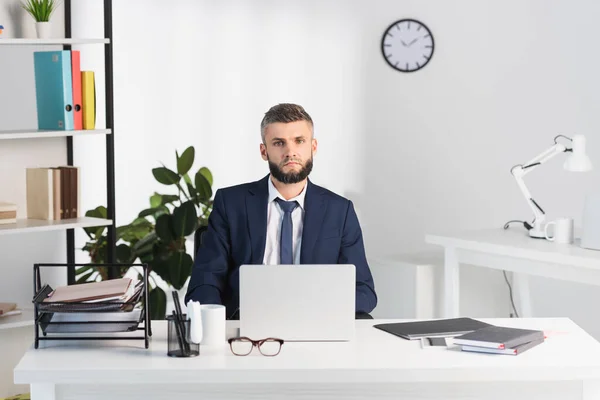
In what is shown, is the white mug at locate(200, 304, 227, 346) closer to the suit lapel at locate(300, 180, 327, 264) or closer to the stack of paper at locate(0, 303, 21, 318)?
the suit lapel at locate(300, 180, 327, 264)

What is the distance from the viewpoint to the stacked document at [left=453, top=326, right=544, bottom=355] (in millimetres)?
2396

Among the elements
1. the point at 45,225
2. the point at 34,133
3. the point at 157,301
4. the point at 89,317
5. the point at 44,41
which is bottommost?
the point at 157,301

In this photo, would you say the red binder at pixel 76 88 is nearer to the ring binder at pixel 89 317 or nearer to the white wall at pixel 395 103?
the white wall at pixel 395 103

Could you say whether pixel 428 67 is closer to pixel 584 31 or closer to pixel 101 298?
pixel 584 31

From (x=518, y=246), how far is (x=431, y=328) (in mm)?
1744

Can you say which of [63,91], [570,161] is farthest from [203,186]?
[570,161]

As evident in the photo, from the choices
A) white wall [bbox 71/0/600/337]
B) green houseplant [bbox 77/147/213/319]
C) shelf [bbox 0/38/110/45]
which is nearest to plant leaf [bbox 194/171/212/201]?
green houseplant [bbox 77/147/213/319]

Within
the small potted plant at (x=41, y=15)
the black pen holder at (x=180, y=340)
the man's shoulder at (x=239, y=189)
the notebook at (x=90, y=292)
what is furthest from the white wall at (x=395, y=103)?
the black pen holder at (x=180, y=340)

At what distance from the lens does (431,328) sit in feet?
8.65

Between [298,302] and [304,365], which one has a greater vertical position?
[298,302]

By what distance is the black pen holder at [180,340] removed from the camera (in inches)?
92.8

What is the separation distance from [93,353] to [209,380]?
33 centimetres

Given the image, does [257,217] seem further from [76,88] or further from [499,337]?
Result: [76,88]

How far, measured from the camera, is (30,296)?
420 cm
